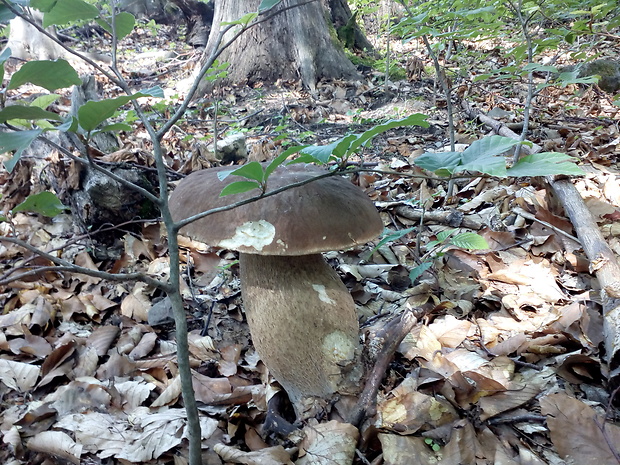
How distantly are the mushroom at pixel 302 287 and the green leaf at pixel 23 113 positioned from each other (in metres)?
0.59

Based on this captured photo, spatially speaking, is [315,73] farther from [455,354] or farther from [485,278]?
[455,354]

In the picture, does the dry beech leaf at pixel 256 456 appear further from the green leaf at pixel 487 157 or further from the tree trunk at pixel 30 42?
the tree trunk at pixel 30 42

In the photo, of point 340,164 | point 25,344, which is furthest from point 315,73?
point 340,164

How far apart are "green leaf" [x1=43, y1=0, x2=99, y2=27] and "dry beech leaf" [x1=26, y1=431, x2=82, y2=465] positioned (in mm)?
1330

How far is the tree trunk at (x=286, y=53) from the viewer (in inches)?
216

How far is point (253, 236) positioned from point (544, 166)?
75cm

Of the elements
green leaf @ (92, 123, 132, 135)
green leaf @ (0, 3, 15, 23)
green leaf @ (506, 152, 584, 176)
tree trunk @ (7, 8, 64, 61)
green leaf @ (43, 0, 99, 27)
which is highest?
tree trunk @ (7, 8, 64, 61)

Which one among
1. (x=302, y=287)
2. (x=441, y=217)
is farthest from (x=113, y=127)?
(x=441, y=217)

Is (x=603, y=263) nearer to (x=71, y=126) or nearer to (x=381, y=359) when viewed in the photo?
(x=381, y=359)

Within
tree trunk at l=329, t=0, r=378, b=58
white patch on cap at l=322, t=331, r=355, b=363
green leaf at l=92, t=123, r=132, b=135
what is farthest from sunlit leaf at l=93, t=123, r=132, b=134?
tree trunk at l=329, t=0, r=378, b=58

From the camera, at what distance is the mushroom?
48.2 inches

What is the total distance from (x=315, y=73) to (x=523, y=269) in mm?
4440

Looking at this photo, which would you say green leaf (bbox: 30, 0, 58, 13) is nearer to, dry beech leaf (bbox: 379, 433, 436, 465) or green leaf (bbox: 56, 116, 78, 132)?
green leaf (bbox: 56, 116, 78, 132)

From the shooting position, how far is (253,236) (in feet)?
3.78
